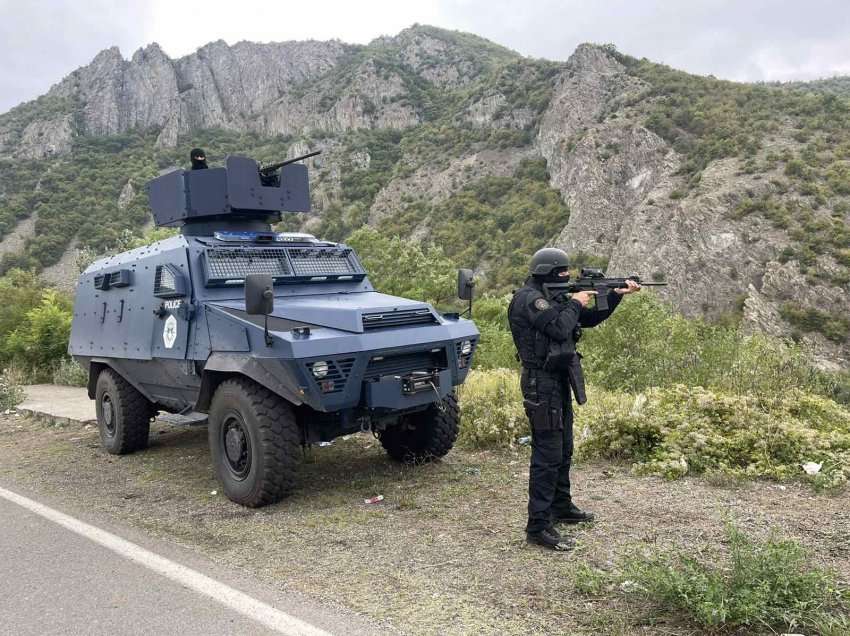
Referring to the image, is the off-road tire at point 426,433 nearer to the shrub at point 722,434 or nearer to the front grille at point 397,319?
the front grille at point 397,319

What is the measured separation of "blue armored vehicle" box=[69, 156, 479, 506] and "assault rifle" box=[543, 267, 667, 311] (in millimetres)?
1320

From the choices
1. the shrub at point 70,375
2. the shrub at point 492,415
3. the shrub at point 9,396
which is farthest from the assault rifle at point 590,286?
the shrub at point 70,375

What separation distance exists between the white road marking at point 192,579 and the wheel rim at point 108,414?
2006 millimetres

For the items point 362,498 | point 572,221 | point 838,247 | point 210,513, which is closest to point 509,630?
point 362,498

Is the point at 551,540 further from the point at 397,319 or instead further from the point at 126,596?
the point at 126,596

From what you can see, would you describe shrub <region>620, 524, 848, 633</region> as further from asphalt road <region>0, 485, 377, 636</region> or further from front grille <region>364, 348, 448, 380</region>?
front grille <region>364, 348, 448, 380</region>

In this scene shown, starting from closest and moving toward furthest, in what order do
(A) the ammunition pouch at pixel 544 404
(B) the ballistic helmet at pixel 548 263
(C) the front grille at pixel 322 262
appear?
(A) the ammunition pouch at pixel 544 404 → (B) the ballistic helmet at pixel 548 263 → (C) the front grille at pixel 322 262

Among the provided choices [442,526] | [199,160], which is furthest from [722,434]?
[199,160]

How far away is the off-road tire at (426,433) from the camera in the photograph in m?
5.96

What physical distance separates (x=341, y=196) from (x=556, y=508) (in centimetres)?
6907

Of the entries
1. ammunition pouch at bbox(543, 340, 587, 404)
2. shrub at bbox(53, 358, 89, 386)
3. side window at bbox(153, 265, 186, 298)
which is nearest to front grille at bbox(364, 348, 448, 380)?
ammunition pouch at bbox(543, 340, 587, 404)

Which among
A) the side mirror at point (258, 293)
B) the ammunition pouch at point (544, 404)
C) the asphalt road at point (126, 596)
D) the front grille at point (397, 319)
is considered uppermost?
the side mirror at point (258, 293)

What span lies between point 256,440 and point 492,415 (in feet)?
8.73

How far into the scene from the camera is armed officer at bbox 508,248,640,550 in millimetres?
4051
